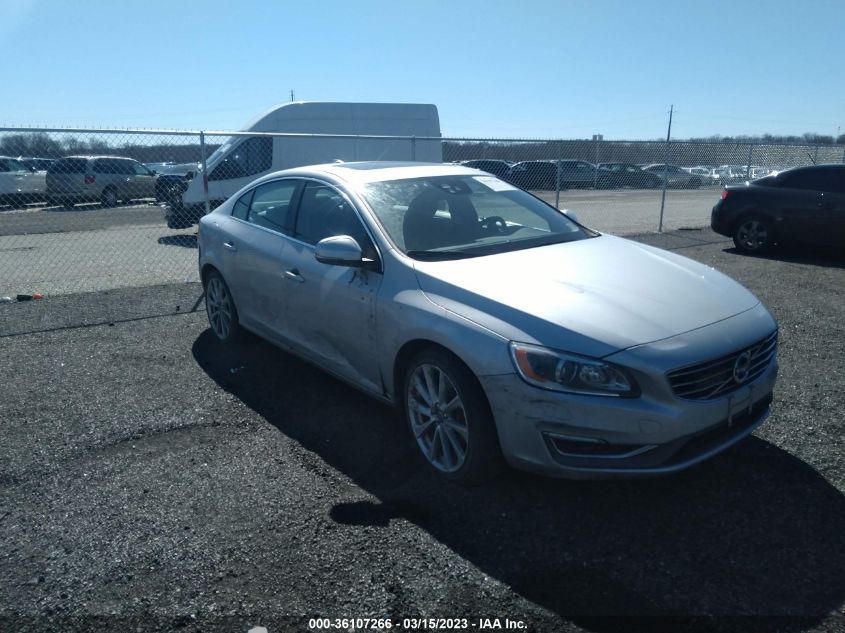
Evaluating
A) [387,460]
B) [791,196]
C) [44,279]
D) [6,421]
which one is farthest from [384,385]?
[791,196]

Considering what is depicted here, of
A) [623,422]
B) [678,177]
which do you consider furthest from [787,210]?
[678,177]

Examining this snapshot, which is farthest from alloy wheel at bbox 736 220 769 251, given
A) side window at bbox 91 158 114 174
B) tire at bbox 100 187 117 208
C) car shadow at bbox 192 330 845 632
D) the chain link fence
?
side window at bbox 91 158 114 174

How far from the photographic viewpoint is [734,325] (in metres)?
3.47

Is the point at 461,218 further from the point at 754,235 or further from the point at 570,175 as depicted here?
the point at 570,175

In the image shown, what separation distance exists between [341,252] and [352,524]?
60.7 inches

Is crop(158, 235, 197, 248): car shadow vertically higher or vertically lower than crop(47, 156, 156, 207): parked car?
lower

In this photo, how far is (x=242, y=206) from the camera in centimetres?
584

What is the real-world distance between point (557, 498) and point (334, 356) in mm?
1715

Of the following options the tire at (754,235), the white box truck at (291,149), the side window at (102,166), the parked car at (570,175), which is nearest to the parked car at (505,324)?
→ the tire at (754,235)

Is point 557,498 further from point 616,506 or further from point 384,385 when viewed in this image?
point 384,385

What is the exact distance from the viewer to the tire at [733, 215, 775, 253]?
35.5ft

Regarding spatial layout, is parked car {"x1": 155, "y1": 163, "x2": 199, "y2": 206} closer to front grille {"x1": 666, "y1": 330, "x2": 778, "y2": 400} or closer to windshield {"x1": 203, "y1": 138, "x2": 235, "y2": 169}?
windshield {"x1": 203, "y1": 138, "x2": 235, "y2": 169}

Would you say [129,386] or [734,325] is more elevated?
[734,325]

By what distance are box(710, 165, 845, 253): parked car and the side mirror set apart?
8.77 metres
